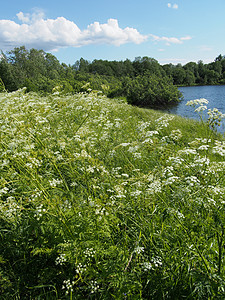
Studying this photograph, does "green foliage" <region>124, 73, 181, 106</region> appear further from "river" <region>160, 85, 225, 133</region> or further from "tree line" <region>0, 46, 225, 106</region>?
"river" <region>160, 85, 225, 133</region>

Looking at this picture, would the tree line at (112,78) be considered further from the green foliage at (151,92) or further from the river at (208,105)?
the river at (208,105)

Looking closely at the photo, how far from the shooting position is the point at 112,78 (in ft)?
200

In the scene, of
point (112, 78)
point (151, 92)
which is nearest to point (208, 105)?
point (151, 92)

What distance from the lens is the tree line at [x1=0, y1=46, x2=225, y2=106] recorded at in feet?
119

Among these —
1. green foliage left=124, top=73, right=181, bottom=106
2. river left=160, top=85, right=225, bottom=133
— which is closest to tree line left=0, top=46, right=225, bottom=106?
green foliage left=124, top=73, right=181, bottom=106

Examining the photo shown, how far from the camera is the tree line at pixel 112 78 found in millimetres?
36188

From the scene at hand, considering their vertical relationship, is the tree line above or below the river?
above

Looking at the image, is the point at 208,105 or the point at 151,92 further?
the point at 151,92

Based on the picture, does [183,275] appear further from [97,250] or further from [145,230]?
[97,250]

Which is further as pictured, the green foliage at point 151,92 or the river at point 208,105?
the green foliage at point 151,92

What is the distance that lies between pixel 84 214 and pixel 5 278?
4.30ft

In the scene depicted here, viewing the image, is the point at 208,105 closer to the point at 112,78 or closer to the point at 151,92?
the point at 151,92

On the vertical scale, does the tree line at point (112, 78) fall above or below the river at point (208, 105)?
above

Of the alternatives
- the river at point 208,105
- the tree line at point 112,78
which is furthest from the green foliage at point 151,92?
the river at point 208,105
